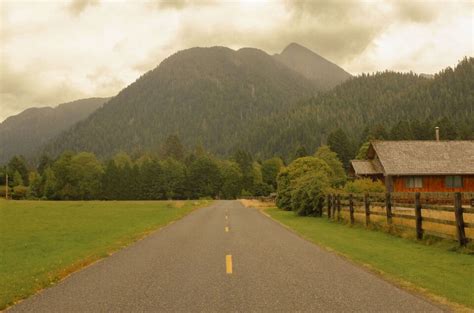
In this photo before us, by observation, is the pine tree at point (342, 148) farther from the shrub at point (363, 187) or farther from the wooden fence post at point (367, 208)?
the wooden fence post at point (367, 208)

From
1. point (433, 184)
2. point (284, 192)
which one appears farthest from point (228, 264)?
point (433, 184)

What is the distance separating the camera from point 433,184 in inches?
1882

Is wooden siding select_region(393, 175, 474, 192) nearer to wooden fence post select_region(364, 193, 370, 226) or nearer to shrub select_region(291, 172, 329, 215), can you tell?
shrub select_region(291, 172, 329, 215)

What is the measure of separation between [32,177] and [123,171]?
3148 cm

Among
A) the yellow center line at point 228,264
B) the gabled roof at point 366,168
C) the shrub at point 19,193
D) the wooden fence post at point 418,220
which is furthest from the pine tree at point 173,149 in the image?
the yellow center line at point 228,264

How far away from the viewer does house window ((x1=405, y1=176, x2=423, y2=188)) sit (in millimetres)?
47844

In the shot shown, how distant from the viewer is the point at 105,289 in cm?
977

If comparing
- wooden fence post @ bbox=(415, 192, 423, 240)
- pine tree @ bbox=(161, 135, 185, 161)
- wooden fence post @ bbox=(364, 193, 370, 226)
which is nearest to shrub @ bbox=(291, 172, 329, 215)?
wooden fence post @ bbox=(364, 193, 370, 226)

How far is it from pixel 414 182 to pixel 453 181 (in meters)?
4.04

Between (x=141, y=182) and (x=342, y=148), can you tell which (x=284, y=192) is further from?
(x=141, y=182)

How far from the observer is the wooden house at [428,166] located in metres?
47.2

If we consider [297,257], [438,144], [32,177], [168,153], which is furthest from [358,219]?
[168,153]

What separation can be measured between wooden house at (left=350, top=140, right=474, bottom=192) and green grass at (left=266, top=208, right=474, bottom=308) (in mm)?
28752

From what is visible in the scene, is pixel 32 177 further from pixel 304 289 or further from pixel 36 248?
pixel 304 289
